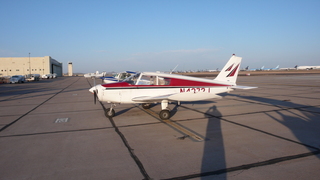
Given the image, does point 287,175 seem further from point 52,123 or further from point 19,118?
point 19,118

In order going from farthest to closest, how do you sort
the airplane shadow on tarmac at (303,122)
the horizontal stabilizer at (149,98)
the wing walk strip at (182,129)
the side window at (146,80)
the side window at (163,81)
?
the side window at (163,81)
the side window at (146,80)
the horizontal stabilizer at (149,98)
the wing walk strip at (182,129)
the airplane shadow on tarmac at (303,122)

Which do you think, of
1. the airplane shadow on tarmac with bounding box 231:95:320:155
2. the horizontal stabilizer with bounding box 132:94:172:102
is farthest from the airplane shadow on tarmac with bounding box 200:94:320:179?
the horizontal stabilizer with bounding box 132:94:172:102

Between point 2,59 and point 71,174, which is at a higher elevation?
point 2,59

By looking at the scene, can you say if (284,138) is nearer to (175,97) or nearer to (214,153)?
(214,153)

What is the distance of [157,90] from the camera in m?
9.65

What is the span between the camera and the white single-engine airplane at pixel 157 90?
9.28 metres

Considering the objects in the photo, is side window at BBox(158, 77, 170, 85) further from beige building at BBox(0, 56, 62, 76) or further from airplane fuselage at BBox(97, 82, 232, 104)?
beige building at BBox(0, 56, 62, 76)

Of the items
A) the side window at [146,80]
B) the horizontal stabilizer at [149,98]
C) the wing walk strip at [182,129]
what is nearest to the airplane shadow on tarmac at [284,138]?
the wing walk strip at [182,129]

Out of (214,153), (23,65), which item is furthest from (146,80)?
(23,65)

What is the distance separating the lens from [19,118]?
1008 cm

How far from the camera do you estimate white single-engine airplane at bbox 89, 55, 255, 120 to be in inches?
365

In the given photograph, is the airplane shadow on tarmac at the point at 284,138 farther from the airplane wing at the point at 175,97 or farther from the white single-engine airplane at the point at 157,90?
the white single-engine airplane at the point at 157,90

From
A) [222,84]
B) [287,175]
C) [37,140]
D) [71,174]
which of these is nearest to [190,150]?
[287,175]

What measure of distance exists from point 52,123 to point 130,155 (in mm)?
5038
